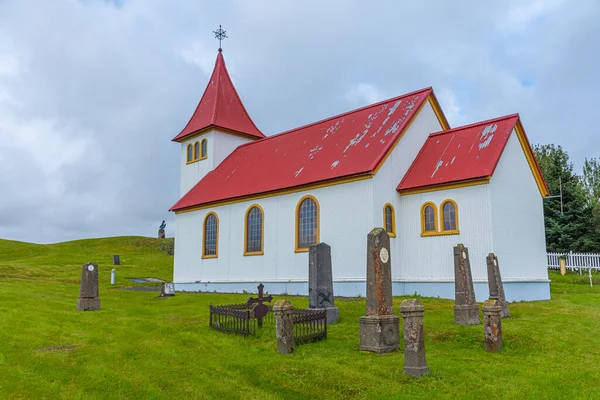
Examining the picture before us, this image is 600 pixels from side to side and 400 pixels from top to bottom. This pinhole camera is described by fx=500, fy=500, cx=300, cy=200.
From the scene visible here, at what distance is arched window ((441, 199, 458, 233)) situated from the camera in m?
19.3

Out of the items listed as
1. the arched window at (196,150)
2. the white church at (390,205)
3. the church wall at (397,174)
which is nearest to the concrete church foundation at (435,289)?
the white church at (390,205)

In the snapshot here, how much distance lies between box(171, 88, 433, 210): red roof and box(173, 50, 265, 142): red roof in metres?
2.72

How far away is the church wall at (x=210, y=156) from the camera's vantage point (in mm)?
31472

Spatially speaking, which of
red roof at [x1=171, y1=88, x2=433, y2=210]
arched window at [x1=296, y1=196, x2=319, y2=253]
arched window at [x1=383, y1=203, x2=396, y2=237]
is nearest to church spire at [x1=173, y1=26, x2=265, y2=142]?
red roof at [x1=171, y1=88, x2=433, y2=210]

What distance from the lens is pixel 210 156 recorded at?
31.5 m

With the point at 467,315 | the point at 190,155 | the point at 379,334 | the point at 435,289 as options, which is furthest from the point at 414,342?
the point at 190,155

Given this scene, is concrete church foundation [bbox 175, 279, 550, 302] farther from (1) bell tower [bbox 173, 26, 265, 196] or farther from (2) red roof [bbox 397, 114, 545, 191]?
(1) bell tower [bbox 173, 26, 265, 196]

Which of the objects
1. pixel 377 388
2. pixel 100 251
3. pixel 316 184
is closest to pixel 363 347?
pixel 377 388

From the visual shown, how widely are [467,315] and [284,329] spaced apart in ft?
17.7

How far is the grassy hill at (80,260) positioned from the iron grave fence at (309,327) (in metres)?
21.0

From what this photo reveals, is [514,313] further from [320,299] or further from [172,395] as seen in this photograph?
[172,395]

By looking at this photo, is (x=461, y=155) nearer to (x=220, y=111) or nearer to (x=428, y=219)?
(x=428, y=219)

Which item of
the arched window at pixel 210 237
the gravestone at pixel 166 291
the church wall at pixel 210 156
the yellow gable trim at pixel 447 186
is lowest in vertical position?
the gravestone at pixel 166 291

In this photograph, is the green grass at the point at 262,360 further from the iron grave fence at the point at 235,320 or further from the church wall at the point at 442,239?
the church wall at the point at 442,239
